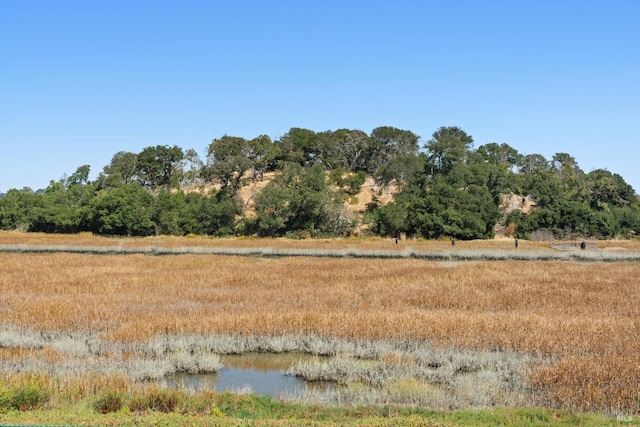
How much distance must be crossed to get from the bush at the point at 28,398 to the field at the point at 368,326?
0.91m

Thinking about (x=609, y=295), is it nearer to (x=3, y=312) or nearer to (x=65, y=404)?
(x=65, y=404)

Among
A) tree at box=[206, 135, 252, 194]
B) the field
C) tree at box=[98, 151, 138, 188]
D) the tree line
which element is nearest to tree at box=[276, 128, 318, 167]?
the tree line

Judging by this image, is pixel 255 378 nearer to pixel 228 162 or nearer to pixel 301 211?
pixel 301 211

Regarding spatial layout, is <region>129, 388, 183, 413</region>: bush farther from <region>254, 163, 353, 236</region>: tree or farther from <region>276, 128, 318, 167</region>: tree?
<region>276, 128, 318, 167</region>: tree

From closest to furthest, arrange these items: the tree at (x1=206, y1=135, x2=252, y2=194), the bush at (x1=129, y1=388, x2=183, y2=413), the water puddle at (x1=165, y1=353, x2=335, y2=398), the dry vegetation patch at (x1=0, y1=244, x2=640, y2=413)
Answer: the bush at (x1=129, y1=388, x2=183, y2=413)
the water puddle at (x1=165, y1=353, x2=335, y2=398)
the dry vegetation patch at (x1=0, y1=244, x2=640, y2=413)
the tree at (x1=206, y1=135, x2=252, y2=194)

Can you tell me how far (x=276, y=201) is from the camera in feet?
232

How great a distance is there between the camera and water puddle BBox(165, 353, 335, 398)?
13148 mm

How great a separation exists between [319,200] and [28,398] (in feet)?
201

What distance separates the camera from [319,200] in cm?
7119

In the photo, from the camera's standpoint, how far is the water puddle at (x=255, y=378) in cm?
1315

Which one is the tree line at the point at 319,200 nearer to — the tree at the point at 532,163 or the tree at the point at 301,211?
the tree at the point at 301,211

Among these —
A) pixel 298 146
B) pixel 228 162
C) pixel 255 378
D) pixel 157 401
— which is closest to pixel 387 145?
pixel 298 146

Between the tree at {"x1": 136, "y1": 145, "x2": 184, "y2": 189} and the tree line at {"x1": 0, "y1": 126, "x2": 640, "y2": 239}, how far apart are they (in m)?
0.17

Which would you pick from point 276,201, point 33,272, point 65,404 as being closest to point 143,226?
point 276,201
